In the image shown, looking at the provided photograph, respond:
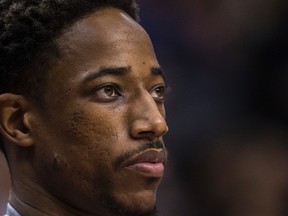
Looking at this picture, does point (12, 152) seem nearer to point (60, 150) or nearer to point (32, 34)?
point (60, 150)

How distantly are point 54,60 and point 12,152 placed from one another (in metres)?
0.34

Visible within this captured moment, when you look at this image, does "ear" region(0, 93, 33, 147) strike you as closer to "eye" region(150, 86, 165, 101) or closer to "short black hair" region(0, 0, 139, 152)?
"short black hair" region(0, 0, 139, 152)

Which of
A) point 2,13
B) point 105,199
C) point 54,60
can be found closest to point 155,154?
point 105,199

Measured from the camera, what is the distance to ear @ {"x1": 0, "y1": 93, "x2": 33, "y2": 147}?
2.16m

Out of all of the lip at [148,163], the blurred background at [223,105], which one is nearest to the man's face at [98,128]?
the lip at [148,163]

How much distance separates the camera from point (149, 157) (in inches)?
82.4

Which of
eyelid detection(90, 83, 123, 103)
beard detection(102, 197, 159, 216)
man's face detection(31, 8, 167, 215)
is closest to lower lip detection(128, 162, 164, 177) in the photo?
man's face detection(31, 8, 167, 215)

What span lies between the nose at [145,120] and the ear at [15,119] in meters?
0.33

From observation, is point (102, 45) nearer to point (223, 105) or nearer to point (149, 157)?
point (149, 157)

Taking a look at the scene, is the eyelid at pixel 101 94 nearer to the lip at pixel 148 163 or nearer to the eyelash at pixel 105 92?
the eyelash at pixel 105 92

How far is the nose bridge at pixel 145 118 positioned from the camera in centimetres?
208

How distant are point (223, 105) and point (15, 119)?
5.74 feet

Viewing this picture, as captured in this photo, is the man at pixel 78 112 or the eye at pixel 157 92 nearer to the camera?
the man at pixel 78 112

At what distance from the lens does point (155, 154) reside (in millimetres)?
2111
